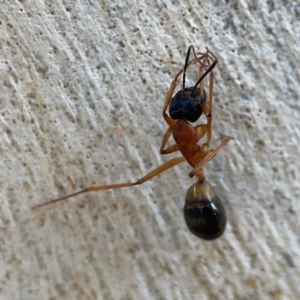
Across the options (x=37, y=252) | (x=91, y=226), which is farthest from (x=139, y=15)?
(x=37, y=252)

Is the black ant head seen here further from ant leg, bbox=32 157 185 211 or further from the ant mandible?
ant leg, bbox=32 157 185 211

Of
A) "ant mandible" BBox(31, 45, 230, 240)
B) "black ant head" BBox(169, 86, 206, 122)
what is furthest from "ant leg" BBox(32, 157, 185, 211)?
"black ant head" BBox(169, 86, 206, 122)

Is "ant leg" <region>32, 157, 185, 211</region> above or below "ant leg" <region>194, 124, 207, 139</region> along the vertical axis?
below

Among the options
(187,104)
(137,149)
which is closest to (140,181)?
(137,149)

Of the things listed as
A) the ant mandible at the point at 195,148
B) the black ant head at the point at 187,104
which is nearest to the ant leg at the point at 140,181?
the ant mandible at the point at 195,148

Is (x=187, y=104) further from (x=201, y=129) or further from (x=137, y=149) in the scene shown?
(x=137, y=149)

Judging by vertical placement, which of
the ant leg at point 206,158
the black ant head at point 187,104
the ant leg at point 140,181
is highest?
the black ant head at point 187,104

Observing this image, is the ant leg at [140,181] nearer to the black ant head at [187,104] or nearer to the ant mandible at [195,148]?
the ant mandible at [195,148]

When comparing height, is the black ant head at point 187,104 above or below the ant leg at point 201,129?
above

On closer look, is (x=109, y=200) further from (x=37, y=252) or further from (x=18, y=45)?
(x=18, y=45)
